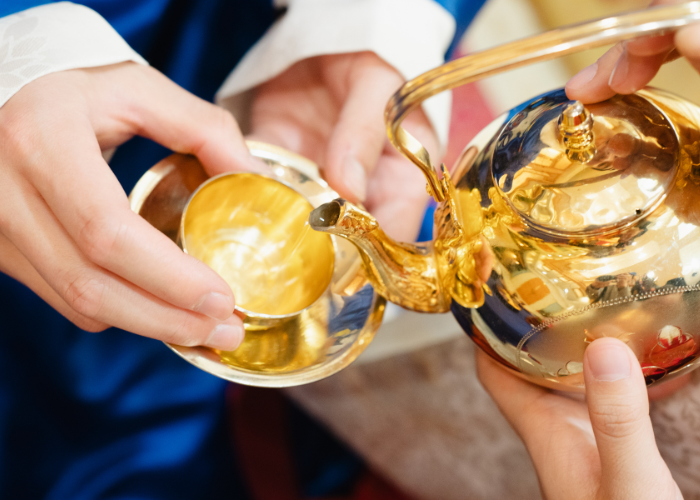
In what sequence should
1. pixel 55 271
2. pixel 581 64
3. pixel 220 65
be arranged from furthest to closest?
pixel 581 64, pixel 220 65, pixel 55 271

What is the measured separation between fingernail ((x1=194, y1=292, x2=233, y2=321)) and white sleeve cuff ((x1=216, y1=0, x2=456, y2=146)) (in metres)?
0.42

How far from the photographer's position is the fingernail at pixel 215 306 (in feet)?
1.40

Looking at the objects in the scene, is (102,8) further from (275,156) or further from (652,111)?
(652,111)

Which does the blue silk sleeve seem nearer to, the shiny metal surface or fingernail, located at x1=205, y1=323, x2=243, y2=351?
the shiny metal surface

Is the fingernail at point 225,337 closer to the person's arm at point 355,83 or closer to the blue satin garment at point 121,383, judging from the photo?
the person's arm at point 355,83

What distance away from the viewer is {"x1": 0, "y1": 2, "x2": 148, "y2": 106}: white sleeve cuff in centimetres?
47

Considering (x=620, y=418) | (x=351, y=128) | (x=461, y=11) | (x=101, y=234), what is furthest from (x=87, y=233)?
(x=461, y=11)

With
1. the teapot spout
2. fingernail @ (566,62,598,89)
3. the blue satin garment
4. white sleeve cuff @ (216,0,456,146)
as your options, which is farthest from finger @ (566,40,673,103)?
the blue satin garment

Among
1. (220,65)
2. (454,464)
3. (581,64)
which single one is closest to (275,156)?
(220,65)

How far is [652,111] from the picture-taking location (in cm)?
40

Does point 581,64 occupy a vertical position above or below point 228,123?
below

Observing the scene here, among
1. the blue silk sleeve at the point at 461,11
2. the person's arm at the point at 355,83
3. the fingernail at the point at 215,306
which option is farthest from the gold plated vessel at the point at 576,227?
the blue silk sleeve at the point at 461,11

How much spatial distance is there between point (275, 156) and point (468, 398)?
568 millimetres

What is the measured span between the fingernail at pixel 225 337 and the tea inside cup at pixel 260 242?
0.16 ft
